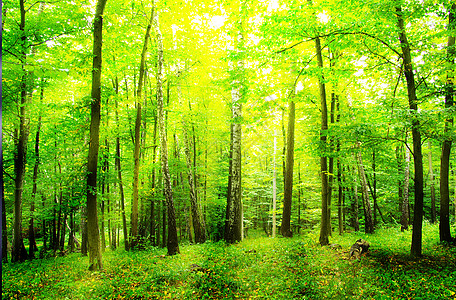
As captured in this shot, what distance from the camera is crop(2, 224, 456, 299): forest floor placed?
6008 mm

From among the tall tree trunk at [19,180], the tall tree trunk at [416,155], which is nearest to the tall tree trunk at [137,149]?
the tall tree trunk at [19,180]

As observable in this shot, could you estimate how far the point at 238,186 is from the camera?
1118cm

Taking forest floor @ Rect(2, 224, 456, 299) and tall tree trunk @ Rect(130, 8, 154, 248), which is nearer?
forest floor @ Rect(2, 224, 456, 299)

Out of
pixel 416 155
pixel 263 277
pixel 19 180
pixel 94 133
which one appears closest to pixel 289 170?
pixel 416 155

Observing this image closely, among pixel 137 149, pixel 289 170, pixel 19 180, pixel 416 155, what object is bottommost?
pixel 19 180

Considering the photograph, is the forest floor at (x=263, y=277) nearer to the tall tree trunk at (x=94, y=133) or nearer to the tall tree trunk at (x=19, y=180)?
the tall tree trunk at (x=94, y=133)

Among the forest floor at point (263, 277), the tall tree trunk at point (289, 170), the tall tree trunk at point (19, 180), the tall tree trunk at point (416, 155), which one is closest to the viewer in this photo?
the forest floor at point (263, 277)

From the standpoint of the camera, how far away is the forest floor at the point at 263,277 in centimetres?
601

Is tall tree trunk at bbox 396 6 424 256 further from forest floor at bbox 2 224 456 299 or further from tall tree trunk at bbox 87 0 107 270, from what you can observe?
tall tree trunk at bbox 87 0 107 270

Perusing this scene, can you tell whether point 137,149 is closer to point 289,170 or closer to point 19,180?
point 19,180

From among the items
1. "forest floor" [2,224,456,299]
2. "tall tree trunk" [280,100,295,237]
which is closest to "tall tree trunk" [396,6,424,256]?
"forest floor" [2,224,456,299]

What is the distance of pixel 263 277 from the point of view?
282 inches

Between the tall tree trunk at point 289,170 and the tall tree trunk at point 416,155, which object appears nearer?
the tall tree trunk at point 416,155

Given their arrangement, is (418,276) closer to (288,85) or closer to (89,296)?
(288,85)
